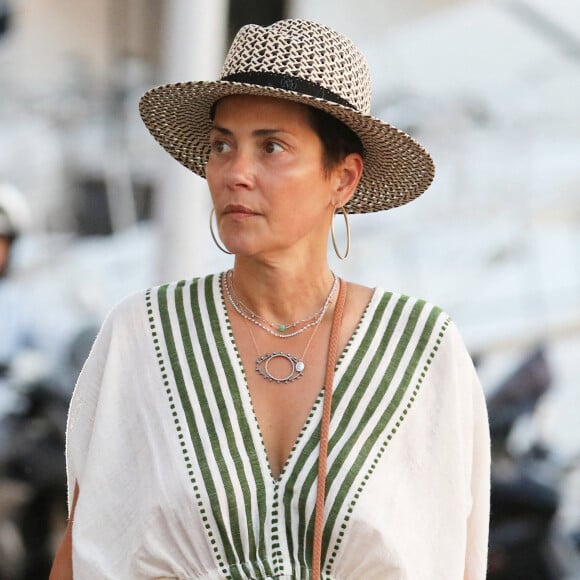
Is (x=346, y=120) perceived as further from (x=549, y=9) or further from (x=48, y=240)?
(x=549, y=9)

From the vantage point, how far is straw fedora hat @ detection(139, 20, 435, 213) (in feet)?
7.55

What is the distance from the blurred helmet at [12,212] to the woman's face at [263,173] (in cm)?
331

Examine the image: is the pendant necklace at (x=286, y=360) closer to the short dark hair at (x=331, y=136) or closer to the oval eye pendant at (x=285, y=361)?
the oval eye pendant at (x=285, y=361)

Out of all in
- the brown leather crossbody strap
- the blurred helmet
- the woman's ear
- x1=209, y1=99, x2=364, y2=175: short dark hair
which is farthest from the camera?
the blurred helmet

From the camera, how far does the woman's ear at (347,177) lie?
8.14 ft

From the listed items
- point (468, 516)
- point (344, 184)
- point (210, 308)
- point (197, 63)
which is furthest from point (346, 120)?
point (197, 63)

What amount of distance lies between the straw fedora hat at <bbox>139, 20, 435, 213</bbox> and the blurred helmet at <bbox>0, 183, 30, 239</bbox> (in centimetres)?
300

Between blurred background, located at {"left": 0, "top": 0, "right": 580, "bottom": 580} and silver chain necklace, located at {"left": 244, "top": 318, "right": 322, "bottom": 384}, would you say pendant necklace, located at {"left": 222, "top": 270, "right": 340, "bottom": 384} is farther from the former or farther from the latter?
blurred background, located at {"left": 0, "top": 0, "right": 580, "bottom": 580}

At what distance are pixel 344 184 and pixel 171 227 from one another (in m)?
2.27

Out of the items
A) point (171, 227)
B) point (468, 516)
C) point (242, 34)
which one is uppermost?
point (242, 34)

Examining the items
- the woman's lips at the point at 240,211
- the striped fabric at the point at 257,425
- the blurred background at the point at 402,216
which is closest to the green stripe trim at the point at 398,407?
the striped fabric at the point at 257,425

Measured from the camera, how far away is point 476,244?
600 centimetres

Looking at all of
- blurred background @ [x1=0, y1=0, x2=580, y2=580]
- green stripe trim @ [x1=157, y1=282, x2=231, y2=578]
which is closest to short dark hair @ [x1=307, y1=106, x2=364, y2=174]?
green stripe trim @ [x1=157, y1=282, x2=231, y2=578]

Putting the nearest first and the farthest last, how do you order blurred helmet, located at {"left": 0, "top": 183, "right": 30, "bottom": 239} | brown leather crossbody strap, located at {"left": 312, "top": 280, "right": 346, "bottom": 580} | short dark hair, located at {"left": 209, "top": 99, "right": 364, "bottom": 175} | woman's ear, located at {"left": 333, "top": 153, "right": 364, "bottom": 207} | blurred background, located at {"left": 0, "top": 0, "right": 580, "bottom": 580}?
brown leather crossbody strap, located at {"left": 312, "top": 280, "right": 346, "bottom": 580} → short dark hair, located at {"left": 209, "top": 99, "right": 364, "bottom": 175} → woman's ear, located at {"left": 333, "top": 153, "right": 364, "bottom": 207} → blurred helmet, located at {"left": 0, "top": 183, "right": 30, "bottom": 239} → blurred background, located at {"left": 0, "top": 0, "right": 580, "bottom": 580}
